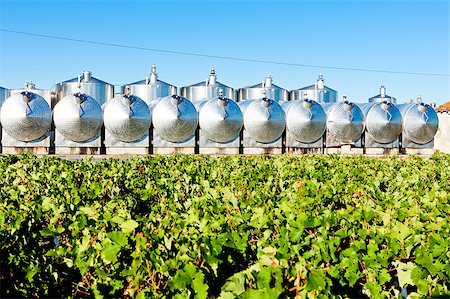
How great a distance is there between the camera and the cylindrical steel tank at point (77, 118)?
77.7ft

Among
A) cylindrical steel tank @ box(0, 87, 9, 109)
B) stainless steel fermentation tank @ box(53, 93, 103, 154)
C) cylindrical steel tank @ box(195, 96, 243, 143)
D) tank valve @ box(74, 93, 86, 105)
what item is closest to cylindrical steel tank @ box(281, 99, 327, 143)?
cylindrical steel tank @ box(195, 96, 243, 143)

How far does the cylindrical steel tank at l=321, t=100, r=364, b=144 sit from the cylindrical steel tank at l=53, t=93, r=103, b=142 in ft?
40.8

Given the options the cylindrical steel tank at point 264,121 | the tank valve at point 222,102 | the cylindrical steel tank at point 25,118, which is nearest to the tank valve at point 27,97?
the cylindrical steel tank at point 25,118

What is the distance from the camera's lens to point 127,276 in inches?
132

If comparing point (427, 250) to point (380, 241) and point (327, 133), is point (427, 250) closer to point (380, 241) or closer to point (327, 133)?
point (380, 241)

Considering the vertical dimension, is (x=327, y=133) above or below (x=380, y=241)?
above

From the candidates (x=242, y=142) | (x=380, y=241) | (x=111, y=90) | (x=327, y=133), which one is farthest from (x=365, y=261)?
(x=111, y=90)

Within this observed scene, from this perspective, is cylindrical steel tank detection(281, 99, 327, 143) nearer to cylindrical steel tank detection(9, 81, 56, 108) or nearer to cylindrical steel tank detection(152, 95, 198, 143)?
cylindrical steel tank detection(152, 95, 198, 143)

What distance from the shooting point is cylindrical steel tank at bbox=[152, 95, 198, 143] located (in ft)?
81.3

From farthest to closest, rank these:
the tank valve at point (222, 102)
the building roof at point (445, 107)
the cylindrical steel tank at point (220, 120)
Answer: the building roof at point (445, 107)
the tank valve at point (222, 102)
the cylindrical steel tank at point (220, 120)

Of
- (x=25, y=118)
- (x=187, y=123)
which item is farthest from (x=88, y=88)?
(x=187, y=123)

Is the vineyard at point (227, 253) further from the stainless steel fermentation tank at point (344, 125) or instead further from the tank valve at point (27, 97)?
the stainless steel fermentation tank at point (344, 125)

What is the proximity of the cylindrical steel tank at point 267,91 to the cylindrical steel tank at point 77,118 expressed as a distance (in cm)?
1351

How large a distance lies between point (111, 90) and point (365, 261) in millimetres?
28660
